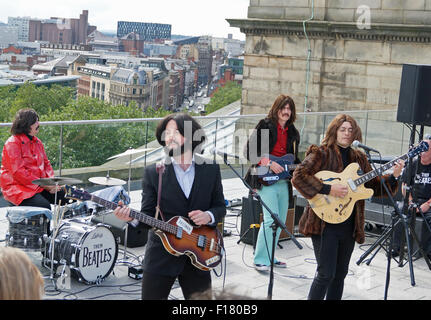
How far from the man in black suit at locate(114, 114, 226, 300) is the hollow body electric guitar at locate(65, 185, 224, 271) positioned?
0.16 feet

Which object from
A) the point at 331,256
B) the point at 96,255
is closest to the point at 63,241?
the point at 96,255

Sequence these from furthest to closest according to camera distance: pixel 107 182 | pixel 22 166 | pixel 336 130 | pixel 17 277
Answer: pixel 22 166, pixel 107 182, pixel 336 130, pixel 17 277

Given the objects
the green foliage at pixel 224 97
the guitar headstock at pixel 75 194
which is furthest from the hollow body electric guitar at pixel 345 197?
the green foliage at pixel 224 97

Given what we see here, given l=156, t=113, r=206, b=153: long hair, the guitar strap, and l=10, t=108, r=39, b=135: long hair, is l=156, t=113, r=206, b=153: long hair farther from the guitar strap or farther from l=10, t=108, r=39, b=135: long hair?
l=10, t=108, r=39, b=135: long hair

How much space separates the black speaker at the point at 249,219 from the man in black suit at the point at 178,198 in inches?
161

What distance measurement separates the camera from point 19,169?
7.59 m

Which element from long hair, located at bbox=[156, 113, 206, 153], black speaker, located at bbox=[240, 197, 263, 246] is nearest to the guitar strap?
long hair, located at bbox=[156, 113, 206, 153]

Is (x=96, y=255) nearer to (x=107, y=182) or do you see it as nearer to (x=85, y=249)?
(x=85, y=249)

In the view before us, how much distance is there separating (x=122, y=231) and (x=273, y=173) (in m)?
2.12

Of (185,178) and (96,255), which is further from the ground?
(185,178)

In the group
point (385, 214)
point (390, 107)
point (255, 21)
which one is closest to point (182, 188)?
point (385, 214)

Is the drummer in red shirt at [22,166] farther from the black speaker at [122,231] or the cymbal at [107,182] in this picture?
the black speaker at [122,231]

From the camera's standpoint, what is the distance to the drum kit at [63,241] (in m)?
7.04
